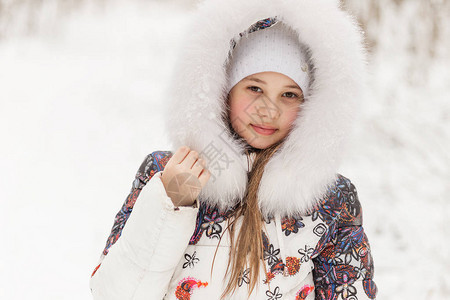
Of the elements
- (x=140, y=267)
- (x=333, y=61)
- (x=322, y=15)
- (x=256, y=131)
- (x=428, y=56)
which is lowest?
(x=428, y=56)

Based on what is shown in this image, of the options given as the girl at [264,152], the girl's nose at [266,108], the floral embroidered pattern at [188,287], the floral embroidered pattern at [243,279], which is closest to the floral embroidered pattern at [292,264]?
the girl at [264,152]

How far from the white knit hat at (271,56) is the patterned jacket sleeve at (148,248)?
0.39 meters

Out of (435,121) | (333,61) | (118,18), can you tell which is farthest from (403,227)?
(118,18)

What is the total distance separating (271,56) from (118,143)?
3.13 meters

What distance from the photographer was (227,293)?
1.00m

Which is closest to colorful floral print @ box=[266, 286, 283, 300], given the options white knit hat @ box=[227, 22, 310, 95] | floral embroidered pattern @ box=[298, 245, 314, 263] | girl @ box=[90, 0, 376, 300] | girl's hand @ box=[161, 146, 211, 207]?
girl @ box=[90, 0, 376, 300]

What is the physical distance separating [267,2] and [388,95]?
365 centimetres

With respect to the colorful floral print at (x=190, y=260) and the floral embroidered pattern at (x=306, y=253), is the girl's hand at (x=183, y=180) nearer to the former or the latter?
the colorful floral print at (x=190, y=260)

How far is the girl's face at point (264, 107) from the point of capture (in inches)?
41.9

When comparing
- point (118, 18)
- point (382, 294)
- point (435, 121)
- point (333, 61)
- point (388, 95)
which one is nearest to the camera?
point (333, 61)

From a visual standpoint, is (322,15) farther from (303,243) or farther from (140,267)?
(140,267)

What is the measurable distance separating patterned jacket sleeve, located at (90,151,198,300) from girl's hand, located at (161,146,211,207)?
25 mm

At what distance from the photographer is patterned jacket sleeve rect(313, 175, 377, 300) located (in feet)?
3.61

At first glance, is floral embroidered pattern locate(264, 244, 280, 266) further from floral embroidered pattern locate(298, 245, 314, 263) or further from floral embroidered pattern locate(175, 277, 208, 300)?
floral embroidered pattern locate(175, 277, 208, 300)
